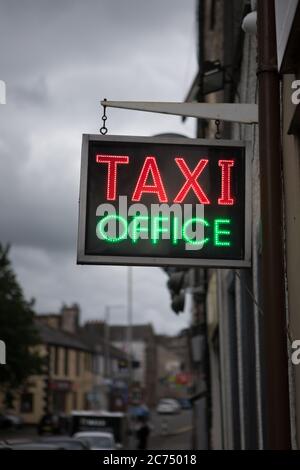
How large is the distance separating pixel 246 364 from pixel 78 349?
56.9 metres

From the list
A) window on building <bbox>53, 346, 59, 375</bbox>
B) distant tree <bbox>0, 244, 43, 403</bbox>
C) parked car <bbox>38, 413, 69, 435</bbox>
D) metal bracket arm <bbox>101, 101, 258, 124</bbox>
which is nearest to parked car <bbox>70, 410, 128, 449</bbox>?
distant tree <bbox>0, 244, 43, 403</bbox>

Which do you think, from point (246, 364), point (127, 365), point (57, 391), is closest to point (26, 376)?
point (127, 365)

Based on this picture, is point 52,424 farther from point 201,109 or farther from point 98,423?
point 201,109

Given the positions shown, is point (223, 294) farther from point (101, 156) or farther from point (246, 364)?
point (101, 156)

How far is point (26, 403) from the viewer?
57.0 meters

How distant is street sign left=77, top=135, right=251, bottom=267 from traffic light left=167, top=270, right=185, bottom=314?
491 inches

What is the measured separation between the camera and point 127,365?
1496 inches

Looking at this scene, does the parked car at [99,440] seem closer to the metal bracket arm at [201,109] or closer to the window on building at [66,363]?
the metal bracket arm at [201,109]

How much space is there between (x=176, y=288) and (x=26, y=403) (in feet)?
139

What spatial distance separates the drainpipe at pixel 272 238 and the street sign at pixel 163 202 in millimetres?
674

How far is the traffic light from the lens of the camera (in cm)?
1742

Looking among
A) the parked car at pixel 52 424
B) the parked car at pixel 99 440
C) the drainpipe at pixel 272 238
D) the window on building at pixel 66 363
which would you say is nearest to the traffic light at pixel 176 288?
the parked car at pixel 99 440

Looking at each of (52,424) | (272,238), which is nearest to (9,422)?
(52,424)
